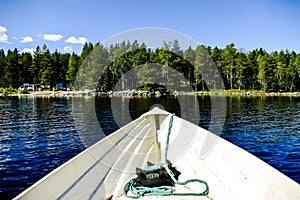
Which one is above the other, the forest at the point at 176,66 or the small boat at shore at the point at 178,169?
the forest at the point at 176,66

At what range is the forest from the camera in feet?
188

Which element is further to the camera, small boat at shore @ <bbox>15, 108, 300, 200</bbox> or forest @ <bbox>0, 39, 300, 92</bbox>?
forest @ <bbox>0, 39, 300, 92</bbox>

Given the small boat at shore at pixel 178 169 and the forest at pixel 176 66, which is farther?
the forest at pixel 176 66

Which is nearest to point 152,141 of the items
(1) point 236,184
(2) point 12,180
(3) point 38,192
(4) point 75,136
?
(1) point 236,184

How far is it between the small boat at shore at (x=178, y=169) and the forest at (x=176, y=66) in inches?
1603

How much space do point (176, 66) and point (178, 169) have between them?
5761 centimetres

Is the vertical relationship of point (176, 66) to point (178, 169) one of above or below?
above

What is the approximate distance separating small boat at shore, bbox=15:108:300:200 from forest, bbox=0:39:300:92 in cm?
4070

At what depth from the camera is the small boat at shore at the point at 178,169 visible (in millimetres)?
2639

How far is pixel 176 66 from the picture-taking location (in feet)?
202

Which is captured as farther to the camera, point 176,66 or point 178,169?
point 176,66

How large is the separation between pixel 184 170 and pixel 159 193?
896 millimetres

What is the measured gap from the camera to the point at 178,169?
15.9 feet

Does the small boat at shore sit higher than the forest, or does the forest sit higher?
the forest
